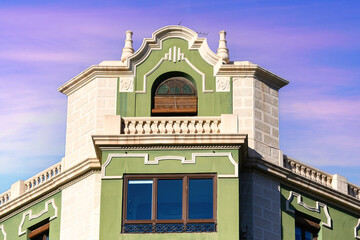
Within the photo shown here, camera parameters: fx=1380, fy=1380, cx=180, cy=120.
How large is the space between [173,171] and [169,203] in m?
1.40

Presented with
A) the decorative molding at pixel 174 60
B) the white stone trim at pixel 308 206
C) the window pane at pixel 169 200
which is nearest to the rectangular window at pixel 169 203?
the window pane at pixel 169 200

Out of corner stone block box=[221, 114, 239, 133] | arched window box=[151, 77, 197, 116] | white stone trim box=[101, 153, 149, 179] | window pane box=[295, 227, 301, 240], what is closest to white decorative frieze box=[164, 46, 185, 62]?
arched window box=[151, 77, 197, 116]

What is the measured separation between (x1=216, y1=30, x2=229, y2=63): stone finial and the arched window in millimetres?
1785

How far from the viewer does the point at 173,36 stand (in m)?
58.5

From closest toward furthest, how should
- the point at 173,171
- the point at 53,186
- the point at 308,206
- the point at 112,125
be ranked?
1. the point at 173,171
2. the point at 112,125
3. the point at 308,206
4. the point at 53,186

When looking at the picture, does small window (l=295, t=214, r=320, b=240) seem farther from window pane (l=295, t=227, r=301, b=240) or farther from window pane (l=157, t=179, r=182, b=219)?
window pane (l=157, t=179, r=182, b=219)

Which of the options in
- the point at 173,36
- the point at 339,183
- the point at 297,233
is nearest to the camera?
the point at 297,233

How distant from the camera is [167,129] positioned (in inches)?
2173

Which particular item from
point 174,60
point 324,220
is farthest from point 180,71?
point 324,220

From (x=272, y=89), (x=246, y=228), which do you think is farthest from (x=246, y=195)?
(x=272, y=89)

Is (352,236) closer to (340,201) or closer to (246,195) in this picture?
(340,201)

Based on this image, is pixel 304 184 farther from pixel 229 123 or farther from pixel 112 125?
pixel 112 125

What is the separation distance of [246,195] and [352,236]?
5724 millimetres

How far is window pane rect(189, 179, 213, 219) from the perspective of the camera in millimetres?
53188
